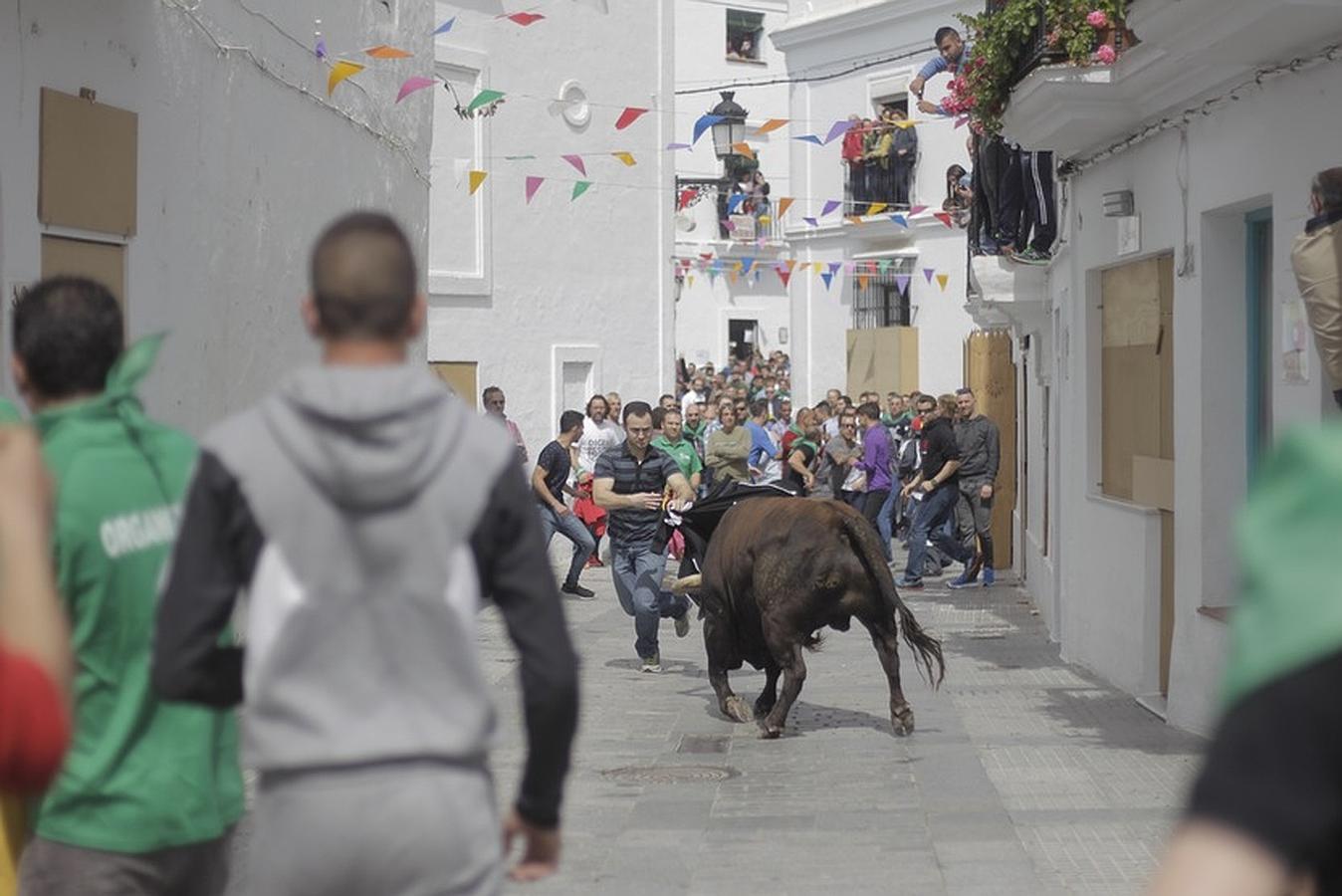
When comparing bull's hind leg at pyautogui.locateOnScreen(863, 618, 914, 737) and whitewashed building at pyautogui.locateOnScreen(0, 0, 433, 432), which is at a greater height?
whitewashed building at pyautogui.locateOnScreen(0, 0, 433, 432)

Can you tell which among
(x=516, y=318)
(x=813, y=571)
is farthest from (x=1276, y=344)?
(x=516, y=318)

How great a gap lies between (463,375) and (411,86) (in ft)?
29.2

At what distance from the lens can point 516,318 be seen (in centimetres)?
2614

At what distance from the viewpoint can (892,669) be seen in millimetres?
11977

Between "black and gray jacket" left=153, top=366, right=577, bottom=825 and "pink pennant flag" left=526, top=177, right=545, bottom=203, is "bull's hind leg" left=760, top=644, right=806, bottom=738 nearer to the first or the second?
"black and gray jacket" left=153, top=366, right=577, bottom=825

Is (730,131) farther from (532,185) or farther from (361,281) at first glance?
(361,281)

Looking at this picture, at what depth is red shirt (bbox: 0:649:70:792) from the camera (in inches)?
98.0

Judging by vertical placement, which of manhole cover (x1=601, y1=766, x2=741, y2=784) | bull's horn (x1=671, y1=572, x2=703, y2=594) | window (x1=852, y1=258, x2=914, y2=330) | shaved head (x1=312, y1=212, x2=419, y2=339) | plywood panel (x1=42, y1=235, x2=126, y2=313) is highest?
window (x1=852, y1=258, x2=914, y2=330)

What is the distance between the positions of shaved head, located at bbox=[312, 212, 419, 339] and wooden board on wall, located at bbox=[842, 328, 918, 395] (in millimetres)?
33253

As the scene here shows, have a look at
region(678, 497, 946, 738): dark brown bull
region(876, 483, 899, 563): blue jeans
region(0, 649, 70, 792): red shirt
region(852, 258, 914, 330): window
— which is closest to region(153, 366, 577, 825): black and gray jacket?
region(0, 649, 70, 792): red shirt

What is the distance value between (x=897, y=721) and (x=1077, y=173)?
470 centimetres

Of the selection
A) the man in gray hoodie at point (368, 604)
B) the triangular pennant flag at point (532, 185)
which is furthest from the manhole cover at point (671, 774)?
the triangular pennant flag at point (532, 185)

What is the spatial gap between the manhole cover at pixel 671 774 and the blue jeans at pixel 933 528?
11.4m

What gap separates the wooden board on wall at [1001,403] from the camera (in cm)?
2400
